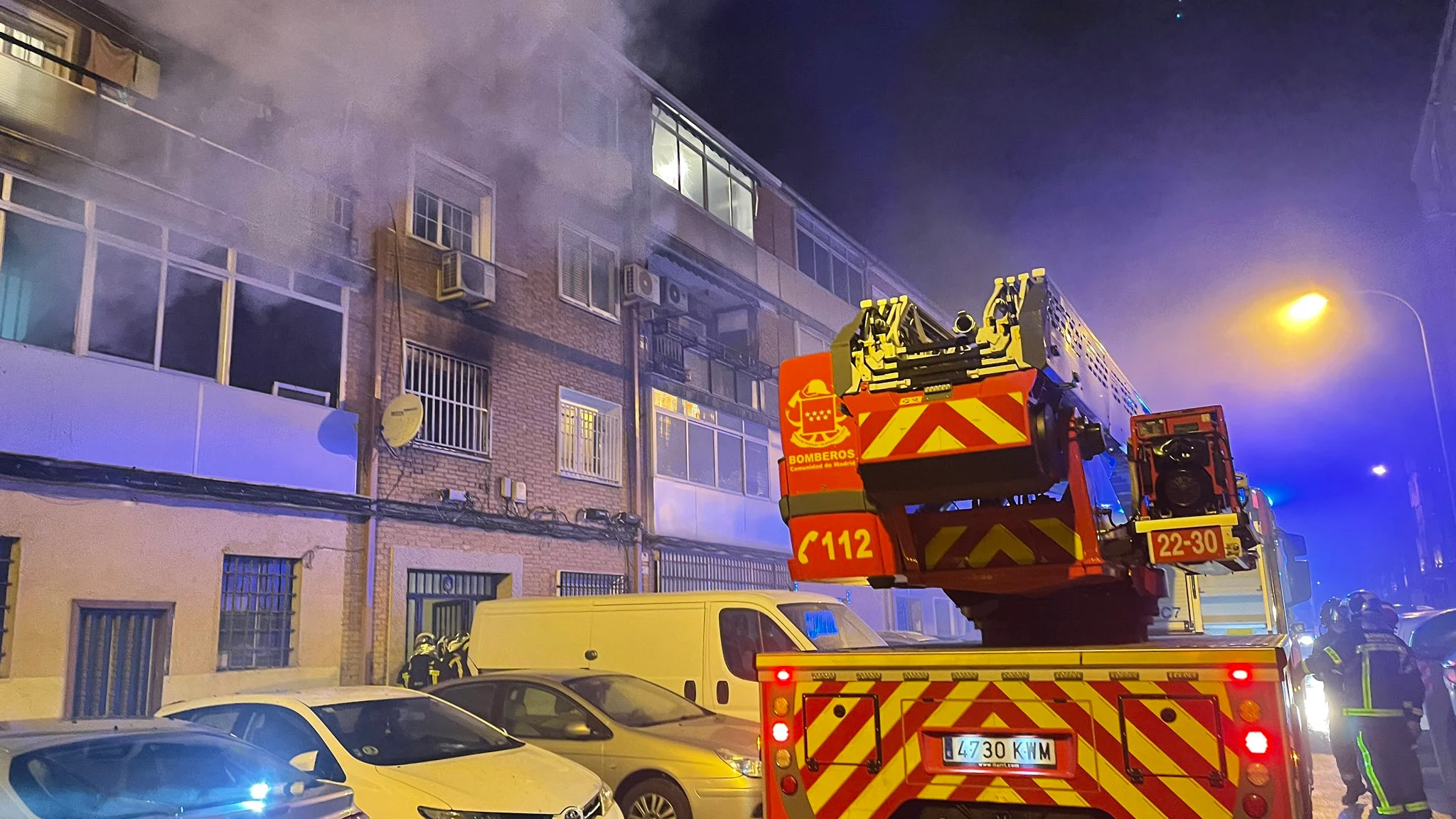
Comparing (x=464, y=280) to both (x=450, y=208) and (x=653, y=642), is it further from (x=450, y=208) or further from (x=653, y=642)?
(x=653, y=642)

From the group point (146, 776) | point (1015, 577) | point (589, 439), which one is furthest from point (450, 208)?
point (1015, 577)

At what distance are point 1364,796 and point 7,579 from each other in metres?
11.3

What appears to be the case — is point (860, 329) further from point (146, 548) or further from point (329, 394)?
point (329, 394)

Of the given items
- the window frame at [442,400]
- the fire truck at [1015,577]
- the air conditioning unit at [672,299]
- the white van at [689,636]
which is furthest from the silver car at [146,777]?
the air conditioning unit at [672,299]

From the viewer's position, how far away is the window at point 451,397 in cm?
1178

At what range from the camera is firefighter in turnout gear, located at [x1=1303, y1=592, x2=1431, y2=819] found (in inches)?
263

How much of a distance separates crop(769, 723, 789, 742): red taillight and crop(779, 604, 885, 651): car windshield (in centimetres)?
422

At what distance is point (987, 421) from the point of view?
12.8ft

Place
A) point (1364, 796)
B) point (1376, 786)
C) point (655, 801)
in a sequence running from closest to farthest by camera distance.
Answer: point (655, 801), point (1376, 786), point (1364, 796)

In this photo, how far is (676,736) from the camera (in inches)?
269

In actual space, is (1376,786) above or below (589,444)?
below

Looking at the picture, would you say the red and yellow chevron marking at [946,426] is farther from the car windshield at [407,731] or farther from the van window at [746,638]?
the van window at [746,638]

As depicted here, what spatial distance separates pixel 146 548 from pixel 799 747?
6.95 meters

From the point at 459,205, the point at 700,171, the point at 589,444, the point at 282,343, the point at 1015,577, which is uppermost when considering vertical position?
the point at 700,171
